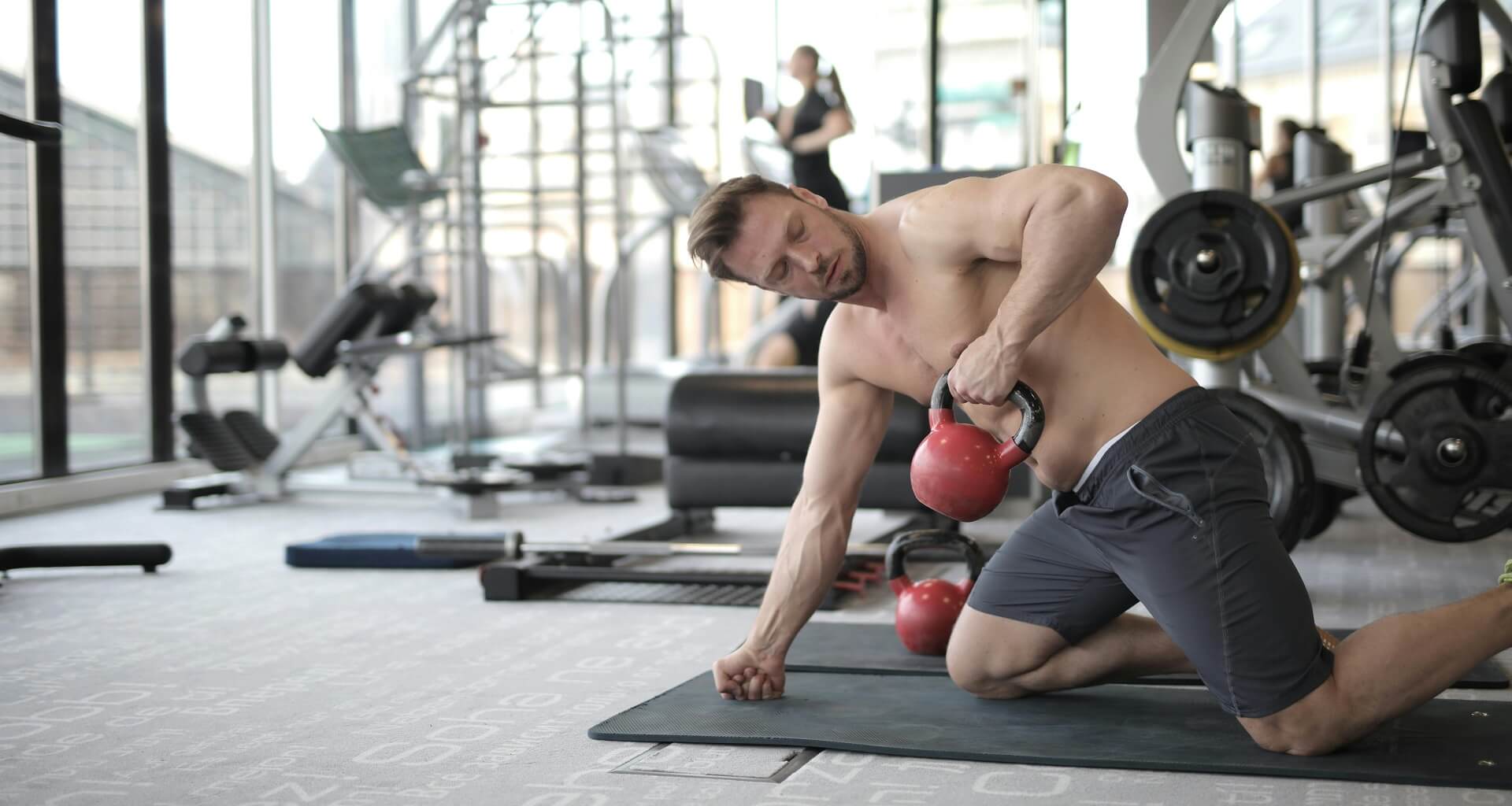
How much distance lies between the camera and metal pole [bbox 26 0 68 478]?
16.7ft

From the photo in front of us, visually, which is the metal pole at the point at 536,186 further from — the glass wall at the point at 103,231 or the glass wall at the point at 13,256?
the glass wall at the point at 13,256

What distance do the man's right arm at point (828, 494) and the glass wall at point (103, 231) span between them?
4.12 metres

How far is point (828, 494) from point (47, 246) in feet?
13.4

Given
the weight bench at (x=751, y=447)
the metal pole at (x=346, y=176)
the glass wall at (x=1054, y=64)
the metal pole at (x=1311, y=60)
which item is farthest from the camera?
the metal pole at (x=1311, y=60)

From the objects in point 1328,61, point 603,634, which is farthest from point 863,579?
point 1328,61

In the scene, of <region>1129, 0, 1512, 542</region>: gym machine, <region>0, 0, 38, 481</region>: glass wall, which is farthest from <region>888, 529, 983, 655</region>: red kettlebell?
<region>0, 0, 38, 481</region>: glass wall

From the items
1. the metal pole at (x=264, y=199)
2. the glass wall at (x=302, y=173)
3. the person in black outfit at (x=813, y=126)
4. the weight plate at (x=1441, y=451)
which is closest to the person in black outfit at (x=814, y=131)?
the person in black outfit at (x=813, y=126)

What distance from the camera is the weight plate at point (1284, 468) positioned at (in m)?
3.34

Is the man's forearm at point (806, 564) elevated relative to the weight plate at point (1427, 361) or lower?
lower

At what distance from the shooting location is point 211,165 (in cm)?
631

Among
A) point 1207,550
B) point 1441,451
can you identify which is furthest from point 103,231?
point 1207,550

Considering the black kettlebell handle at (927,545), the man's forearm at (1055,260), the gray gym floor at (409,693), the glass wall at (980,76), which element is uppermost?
the glass wall at (980,76)

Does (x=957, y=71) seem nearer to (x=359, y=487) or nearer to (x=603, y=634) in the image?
(x=359, y=487)

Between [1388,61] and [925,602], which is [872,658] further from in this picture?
[1388,61]
